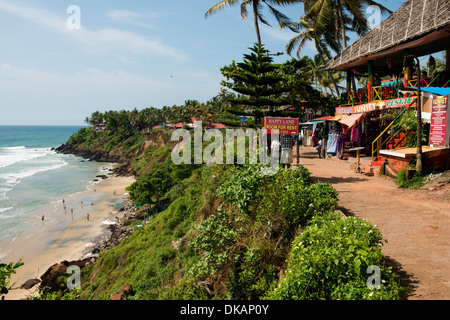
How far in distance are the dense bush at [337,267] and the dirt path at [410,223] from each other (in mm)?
727

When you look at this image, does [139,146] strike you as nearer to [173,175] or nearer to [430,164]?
[173,175]

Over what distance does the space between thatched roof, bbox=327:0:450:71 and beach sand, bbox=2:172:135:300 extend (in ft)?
61.8

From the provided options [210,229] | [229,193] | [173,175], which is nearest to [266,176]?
[229,193]

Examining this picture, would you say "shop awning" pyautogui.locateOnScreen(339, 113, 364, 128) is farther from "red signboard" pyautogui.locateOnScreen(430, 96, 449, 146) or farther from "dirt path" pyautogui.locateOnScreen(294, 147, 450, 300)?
"red signboard" pyautogui.locateOnScreen(430, 96, 449, 146)

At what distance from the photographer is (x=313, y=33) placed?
2291 centimetres

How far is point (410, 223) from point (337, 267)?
3.65 metres

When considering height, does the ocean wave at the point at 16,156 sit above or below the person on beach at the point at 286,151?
below

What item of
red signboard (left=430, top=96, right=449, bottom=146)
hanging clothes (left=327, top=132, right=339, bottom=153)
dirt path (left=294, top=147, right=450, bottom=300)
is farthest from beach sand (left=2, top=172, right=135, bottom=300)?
red signboard (left=430, top=96, right=449, bottom=146)

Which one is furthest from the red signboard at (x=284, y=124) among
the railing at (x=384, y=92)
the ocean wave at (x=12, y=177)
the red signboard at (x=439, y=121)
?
the ocean wave at (x=12, y=177)

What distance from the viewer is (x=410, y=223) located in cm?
653

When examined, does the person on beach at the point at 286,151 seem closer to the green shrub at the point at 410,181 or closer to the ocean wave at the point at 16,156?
the green shrub at the point at 410,181

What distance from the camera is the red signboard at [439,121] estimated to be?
31.2 feet

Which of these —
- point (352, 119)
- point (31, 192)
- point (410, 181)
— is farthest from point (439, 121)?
→ point (31, 192)
